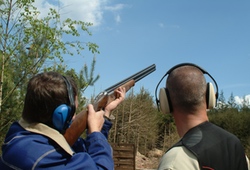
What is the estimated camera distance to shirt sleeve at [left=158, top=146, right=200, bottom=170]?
176 cm

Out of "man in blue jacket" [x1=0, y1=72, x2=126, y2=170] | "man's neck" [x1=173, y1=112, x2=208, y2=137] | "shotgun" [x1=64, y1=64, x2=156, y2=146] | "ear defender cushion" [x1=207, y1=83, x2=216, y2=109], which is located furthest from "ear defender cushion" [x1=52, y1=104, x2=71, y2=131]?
"ear defender cushion" [x1=207, y1=83, x2=216, y2=109]

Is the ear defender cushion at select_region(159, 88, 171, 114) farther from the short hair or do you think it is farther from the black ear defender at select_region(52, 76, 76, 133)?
the black ear defender at select_region(52, 76, 76, 133)

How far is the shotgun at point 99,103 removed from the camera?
2.47 metres

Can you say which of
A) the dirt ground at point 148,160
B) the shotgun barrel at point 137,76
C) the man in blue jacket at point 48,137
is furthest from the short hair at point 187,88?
the dirt ground at point 148,160

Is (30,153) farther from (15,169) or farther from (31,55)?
(31,55)

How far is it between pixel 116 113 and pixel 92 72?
12.8m

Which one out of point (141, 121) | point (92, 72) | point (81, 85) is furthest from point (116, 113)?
point (81, 85)

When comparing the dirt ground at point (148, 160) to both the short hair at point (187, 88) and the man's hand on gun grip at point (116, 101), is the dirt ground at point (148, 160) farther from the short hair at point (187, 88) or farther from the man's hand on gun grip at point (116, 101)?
the short hair at point (187, 88)

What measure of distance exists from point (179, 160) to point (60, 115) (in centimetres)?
84

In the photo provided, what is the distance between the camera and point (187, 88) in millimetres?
2061

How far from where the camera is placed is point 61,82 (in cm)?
228

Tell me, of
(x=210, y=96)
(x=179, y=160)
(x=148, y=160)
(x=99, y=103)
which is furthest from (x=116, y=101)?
(x=148, y=160)

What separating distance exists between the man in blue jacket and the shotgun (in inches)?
4.7

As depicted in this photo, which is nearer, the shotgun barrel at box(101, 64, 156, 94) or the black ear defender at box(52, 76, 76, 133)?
the black ear defender at box(52, 76, 76, 133)
